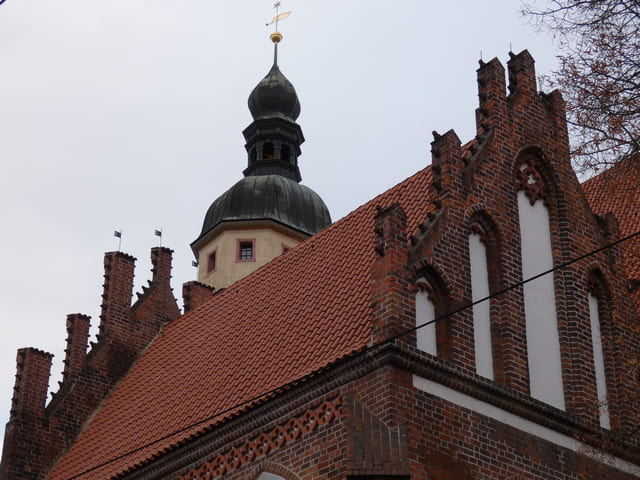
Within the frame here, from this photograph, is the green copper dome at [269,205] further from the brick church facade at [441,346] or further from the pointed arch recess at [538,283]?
the pointed arch recess at [538,283]

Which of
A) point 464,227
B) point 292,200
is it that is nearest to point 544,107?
point 464,227

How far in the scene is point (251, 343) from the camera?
19.6 m

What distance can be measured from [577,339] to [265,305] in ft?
18.5

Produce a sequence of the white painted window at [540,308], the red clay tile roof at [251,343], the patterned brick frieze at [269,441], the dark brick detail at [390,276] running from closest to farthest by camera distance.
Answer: the dark brick detail at [390,276] → the patterned brick frieze at [269,441] → the white painted window at [540,308] → the red clay tile roof at [251,343]

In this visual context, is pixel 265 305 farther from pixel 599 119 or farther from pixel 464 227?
pixel 599 119

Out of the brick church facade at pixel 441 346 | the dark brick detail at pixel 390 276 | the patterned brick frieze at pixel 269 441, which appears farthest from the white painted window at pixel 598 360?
the patterned brick frieze at pixel 269 441

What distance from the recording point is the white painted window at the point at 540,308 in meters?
16.7

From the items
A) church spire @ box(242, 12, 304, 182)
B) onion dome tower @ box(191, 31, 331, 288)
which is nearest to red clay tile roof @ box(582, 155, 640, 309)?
onion dome tower @ box(191, 31, 331, 288)

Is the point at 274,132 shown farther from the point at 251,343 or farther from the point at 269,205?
the point at 251,343

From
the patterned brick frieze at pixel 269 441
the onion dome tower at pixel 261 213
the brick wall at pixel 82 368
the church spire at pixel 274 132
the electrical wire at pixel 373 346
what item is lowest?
the patterned brick frieze at pixel 269 441

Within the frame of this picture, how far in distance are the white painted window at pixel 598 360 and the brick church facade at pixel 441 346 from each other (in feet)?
0.11

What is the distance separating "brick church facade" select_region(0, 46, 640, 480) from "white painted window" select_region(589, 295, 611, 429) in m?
0.03

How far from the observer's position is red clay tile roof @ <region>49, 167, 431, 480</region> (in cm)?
1734

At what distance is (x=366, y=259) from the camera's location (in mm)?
18531
